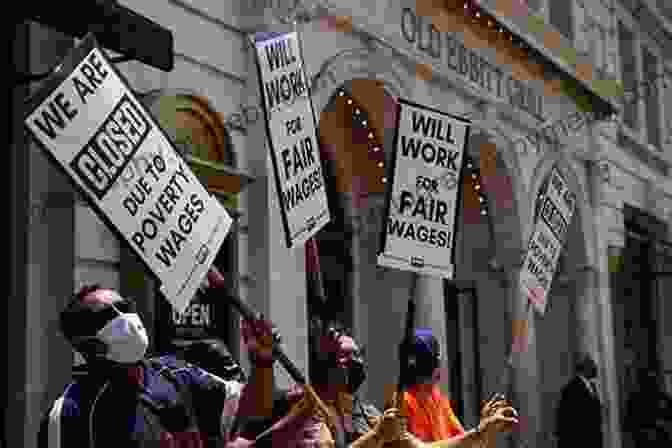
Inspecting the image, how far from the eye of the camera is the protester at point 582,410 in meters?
12.1

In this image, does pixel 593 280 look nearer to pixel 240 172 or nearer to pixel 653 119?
pixel 653 119

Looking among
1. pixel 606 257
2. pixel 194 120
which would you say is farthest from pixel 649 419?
pixel 194 120

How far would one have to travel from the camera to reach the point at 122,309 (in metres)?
3.42

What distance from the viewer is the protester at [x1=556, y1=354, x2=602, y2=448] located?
12.1 metres

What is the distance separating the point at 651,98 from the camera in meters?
18.8

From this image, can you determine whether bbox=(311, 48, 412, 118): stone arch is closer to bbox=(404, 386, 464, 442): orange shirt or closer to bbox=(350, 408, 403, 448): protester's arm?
bbox=(404, 386, 464, 442): orange shirt

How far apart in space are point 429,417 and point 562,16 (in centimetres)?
1048

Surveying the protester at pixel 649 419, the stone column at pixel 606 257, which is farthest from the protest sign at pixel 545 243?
the protester at pixel 649 419

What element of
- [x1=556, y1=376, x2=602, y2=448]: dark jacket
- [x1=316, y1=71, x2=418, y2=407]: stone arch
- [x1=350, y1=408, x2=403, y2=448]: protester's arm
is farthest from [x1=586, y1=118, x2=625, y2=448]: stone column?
[x1=350, y1=408, x2=403, y2=448]: protester's arm

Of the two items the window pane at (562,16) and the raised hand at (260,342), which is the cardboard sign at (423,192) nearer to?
the raised hand at (260,342)

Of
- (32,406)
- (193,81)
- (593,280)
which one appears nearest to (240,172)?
(193,81)

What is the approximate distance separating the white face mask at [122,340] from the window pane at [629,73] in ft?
48.4

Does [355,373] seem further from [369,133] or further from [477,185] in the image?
[477,185]

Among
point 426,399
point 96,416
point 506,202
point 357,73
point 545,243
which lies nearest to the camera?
point 96,416
